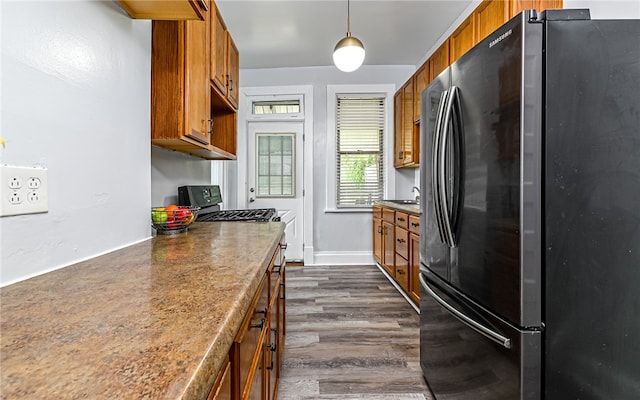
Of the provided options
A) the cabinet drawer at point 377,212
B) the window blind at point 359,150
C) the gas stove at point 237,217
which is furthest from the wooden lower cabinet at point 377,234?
the gas stove at point 237,217

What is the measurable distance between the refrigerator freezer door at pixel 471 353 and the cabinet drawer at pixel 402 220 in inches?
47.9

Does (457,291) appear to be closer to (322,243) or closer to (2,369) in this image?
(2,369)

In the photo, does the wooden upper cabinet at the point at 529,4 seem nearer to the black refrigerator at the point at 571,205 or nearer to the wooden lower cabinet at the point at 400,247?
the black refrigerator at the point at 571,205

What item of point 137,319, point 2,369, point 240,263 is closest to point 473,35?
point 240,263

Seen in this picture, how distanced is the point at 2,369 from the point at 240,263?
21.4 inches

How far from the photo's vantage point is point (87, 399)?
13.4 inches

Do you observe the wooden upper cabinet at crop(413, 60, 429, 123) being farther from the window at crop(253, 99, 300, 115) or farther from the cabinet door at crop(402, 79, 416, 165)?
the window at crop(253, 99, 300, 115)

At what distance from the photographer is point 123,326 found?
52 cm

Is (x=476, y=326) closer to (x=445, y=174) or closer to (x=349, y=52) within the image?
(x=445, y=174)

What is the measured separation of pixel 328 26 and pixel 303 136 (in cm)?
147

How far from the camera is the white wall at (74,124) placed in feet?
2.43

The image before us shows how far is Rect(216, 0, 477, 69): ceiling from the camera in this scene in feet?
9.56

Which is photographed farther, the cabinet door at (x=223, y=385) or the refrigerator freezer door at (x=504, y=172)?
the refrigerator freezer door at (x=504, y=172)

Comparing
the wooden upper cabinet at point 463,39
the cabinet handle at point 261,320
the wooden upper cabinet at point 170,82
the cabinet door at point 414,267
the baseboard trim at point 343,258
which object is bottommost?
the baseboard trim at point 343,258
